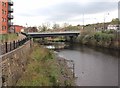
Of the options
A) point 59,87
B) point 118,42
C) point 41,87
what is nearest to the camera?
point 41,87

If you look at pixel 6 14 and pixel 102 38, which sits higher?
pixel 6 14

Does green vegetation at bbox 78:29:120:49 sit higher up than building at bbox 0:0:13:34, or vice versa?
building at bbox 0:0:13:34

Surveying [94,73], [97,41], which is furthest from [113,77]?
[97,41]

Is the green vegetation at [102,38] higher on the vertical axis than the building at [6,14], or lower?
lower

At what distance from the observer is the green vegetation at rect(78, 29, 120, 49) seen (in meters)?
63.1

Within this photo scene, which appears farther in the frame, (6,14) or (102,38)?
(102,38)

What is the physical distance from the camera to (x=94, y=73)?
28.7 metres

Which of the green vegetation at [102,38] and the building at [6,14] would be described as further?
the green vegetation at [102,38]

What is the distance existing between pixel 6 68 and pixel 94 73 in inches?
680

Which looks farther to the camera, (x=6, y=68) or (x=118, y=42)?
(x=118, y=42)

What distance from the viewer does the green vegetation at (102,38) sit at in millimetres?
63056

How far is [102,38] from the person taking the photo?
232 feet

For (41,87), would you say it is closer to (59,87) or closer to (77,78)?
(59,87)

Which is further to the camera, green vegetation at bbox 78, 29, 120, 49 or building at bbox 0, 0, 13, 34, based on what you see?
green vegetation at bbox 78, 29, 120, 49
